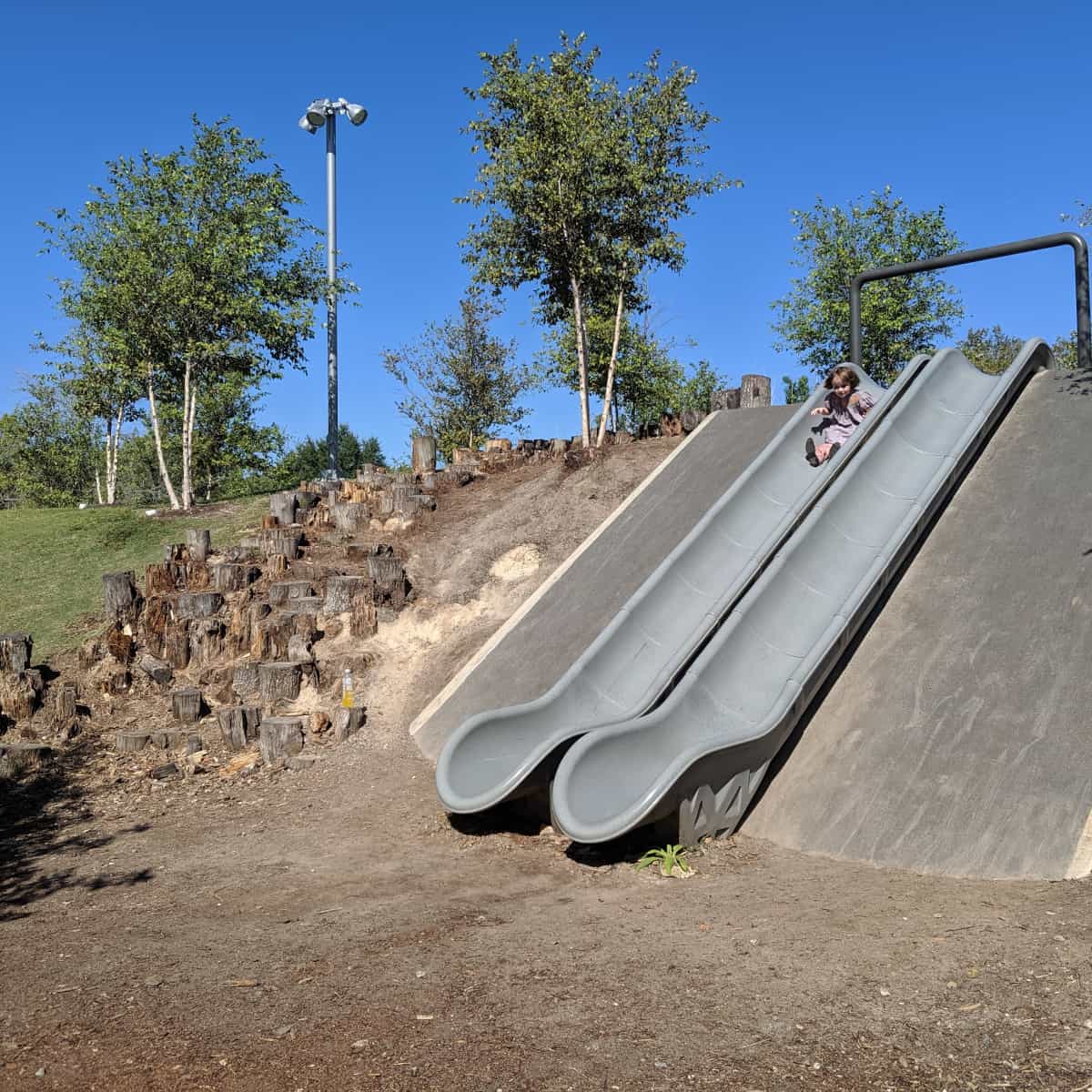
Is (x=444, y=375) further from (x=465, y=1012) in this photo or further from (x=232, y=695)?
(x=465, y=1012)

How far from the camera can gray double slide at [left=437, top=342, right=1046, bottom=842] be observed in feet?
19.5

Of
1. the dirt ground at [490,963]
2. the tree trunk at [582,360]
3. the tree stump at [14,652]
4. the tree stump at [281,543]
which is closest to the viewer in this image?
the dirt ground at [490,963]

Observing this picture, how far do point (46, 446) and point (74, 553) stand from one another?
104ft

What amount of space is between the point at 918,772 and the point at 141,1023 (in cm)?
427

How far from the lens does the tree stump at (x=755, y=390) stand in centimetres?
1266

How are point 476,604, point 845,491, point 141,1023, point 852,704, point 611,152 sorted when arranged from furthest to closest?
1. point 611,152
2. point 476,604
3. point 845,491
4. point 852,704
5. point 141,1023

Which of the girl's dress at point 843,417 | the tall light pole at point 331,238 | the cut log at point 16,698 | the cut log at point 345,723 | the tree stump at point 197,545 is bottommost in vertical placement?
the cut log at point 345,723

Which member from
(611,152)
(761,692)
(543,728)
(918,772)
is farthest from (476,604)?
(611,152)

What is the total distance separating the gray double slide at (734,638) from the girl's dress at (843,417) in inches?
7.8

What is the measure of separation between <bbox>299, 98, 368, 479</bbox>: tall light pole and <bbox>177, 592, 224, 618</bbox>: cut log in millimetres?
7623

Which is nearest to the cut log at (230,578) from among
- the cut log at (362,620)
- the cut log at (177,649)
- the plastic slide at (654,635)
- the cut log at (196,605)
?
the cut log at (196,605)

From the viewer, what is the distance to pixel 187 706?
902 centimetres

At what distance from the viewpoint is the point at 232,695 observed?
30.4ft

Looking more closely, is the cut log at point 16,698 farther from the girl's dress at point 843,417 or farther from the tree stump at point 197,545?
the girl's dress at point 843,417
